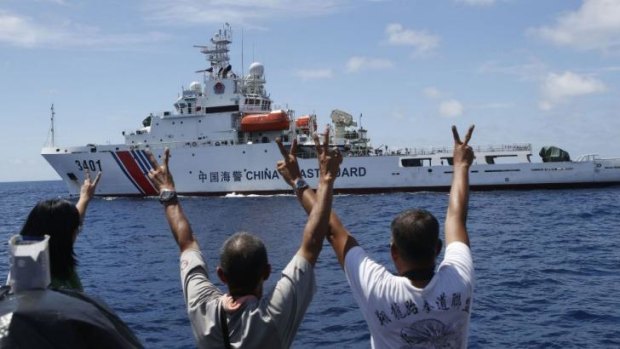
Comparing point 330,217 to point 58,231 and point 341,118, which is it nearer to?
point 58,231

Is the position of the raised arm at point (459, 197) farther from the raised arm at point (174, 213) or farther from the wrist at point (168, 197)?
the wrist at point (168, 197)

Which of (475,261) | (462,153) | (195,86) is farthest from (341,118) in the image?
(462,153)

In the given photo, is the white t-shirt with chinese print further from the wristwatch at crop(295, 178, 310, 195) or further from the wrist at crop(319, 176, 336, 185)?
the wristwatch at crop(295, 178, 310, 195)

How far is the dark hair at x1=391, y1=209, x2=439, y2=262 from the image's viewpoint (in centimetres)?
245

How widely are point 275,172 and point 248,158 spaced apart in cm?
193

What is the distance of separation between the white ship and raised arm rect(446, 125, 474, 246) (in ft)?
109

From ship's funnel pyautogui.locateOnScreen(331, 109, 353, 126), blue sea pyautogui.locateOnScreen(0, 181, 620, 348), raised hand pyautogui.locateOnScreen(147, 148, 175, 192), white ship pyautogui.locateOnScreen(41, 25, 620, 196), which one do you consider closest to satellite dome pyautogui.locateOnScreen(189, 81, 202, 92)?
white ship pyautogui.locateOnScreen(41, 25, 620, 196)

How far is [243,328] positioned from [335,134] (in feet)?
128

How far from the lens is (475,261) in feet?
44.4

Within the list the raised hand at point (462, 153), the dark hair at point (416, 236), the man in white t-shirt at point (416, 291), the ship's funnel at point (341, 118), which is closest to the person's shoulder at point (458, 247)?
the man in white t-shirt at point (416, 291)

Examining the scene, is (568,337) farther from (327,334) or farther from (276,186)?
(276,186)

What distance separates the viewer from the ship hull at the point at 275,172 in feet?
119

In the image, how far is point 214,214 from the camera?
2677cm

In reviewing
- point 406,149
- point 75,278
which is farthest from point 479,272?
point 406,149
